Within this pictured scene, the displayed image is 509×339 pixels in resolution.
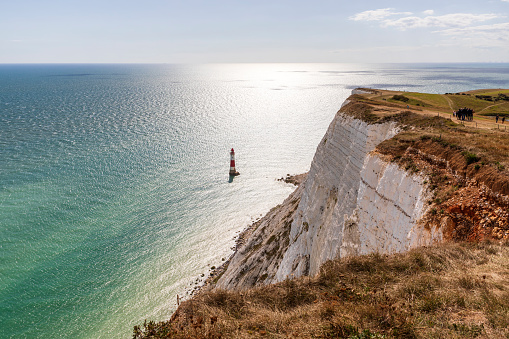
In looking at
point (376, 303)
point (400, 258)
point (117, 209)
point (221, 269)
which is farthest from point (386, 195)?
point (117, 209)

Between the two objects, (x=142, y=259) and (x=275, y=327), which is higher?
(x=275, y=327)

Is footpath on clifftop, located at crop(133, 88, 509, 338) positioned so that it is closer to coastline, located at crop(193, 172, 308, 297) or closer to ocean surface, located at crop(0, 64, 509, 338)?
coastline, located at crop(193, 172, 308, 297)

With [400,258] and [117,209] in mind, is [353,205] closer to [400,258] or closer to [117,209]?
[400,258]

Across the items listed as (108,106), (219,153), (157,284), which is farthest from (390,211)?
(108,106)

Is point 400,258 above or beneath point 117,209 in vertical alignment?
above

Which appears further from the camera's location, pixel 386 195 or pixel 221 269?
pixel 221 269

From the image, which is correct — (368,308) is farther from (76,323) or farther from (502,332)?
(76,323)
